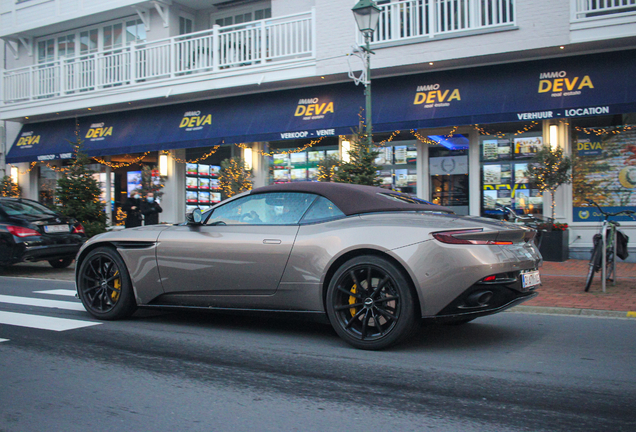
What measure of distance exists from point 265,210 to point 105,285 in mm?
2044

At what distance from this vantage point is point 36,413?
3354mm

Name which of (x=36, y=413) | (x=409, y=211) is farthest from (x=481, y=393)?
(x=36, y=413)

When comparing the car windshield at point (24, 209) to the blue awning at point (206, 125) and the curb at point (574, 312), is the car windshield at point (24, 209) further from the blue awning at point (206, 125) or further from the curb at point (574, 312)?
the curb at point (574, 312)

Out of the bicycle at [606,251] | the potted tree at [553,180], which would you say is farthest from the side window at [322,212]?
the potted tree at [553,180]

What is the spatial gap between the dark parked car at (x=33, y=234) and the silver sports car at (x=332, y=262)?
5.32 meters

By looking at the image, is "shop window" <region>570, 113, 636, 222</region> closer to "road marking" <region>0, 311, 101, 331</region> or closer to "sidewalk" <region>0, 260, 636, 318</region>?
"sidewalk" <region>0, 260, 636, 318</region>

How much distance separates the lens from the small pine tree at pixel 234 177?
640 inches

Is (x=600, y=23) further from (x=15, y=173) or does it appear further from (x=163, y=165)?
(x=15, y=173)

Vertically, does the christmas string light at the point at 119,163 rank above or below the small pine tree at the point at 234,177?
above

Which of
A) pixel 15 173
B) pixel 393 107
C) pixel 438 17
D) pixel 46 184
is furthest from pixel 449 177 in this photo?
pixel 15 173

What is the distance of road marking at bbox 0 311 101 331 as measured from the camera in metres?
5.81

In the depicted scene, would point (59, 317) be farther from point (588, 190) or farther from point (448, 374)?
point (588, 190)

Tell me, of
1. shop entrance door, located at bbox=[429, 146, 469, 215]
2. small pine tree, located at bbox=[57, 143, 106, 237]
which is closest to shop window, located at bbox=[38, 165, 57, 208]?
small pine tree, located at bbox=[57, 143, 106, 237]

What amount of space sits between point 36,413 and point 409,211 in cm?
323
